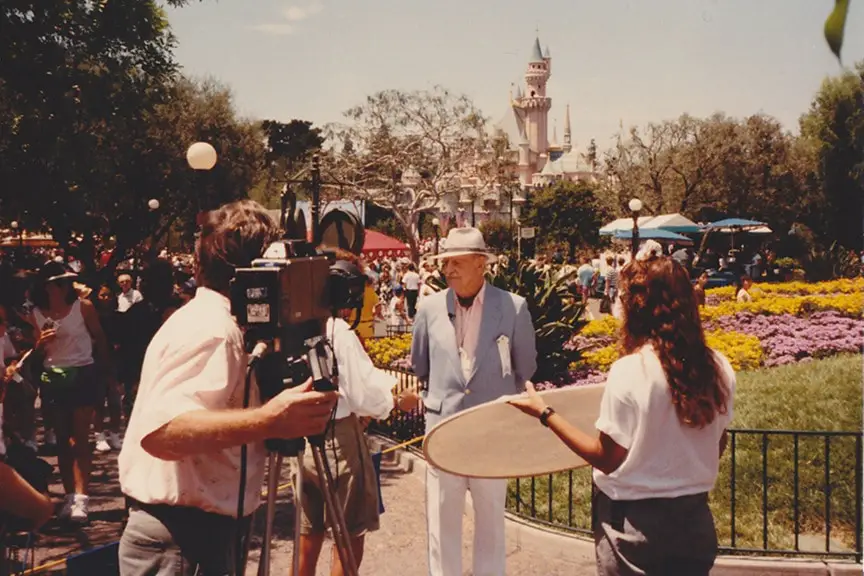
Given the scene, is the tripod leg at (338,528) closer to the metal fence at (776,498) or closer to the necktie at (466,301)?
the necktie at (466,301)

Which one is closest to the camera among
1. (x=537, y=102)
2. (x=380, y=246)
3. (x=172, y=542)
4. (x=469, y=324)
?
(x=172, y=542)

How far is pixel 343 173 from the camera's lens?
36719 mm

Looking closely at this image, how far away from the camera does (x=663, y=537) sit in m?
2.85

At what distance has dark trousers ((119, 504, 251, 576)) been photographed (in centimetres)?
235

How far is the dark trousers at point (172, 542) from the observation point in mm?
2346

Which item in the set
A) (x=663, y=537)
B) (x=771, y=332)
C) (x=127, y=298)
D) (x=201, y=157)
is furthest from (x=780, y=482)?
(x=127, y=298)

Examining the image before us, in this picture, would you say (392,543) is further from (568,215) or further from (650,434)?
(568,215)

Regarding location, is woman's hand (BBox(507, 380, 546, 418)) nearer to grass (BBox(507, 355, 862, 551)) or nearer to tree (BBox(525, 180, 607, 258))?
grass (BBox(507, 355, 862, 551))

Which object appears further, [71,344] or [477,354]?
[71,344]

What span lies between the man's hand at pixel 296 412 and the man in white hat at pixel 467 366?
262 centimetres

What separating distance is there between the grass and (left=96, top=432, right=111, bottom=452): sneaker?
13.6 ft

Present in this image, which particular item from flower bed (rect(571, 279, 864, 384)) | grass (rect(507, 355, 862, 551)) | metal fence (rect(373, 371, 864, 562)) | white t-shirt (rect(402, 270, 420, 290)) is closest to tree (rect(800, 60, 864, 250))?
flower bed (rect(571, 279, 864, 384))

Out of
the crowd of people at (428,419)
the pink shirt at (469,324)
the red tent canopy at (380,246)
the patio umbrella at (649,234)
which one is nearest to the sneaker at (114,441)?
the crowd of people at (428,419)

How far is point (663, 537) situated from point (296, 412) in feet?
4.62
